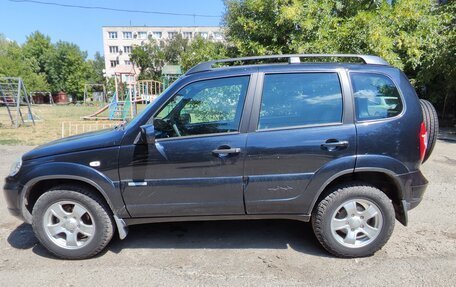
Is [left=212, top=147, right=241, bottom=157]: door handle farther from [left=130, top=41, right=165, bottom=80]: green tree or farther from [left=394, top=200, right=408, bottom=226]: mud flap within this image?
[left=130, top=41, right=165, bottom=80]: green tree

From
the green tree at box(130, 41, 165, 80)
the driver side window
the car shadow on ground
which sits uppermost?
the green tree at box(130, 41, 165, 80)

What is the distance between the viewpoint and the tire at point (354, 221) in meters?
3.41

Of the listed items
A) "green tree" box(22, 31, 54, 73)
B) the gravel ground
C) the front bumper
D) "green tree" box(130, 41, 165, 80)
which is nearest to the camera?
the gravel ground

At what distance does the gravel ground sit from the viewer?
3.14 m

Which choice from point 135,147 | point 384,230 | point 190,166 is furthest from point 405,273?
point 135,147

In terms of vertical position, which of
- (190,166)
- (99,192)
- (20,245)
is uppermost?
(190,166)

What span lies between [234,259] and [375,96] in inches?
83.0

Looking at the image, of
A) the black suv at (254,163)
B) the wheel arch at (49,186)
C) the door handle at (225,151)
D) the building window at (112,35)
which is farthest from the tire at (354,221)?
the building window at (112,35)

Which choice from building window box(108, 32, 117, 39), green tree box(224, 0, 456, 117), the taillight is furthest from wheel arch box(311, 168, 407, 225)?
building window box(108, 32, 117, 39)

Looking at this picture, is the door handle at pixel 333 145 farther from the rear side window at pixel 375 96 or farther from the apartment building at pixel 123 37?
the apartment building at pixel 123 37

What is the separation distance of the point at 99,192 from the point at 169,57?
59927 millimetres

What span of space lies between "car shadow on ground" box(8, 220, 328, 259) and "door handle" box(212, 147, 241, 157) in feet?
3.65

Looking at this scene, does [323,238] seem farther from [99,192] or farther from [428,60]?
[428,60]

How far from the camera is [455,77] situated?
12.9 m
